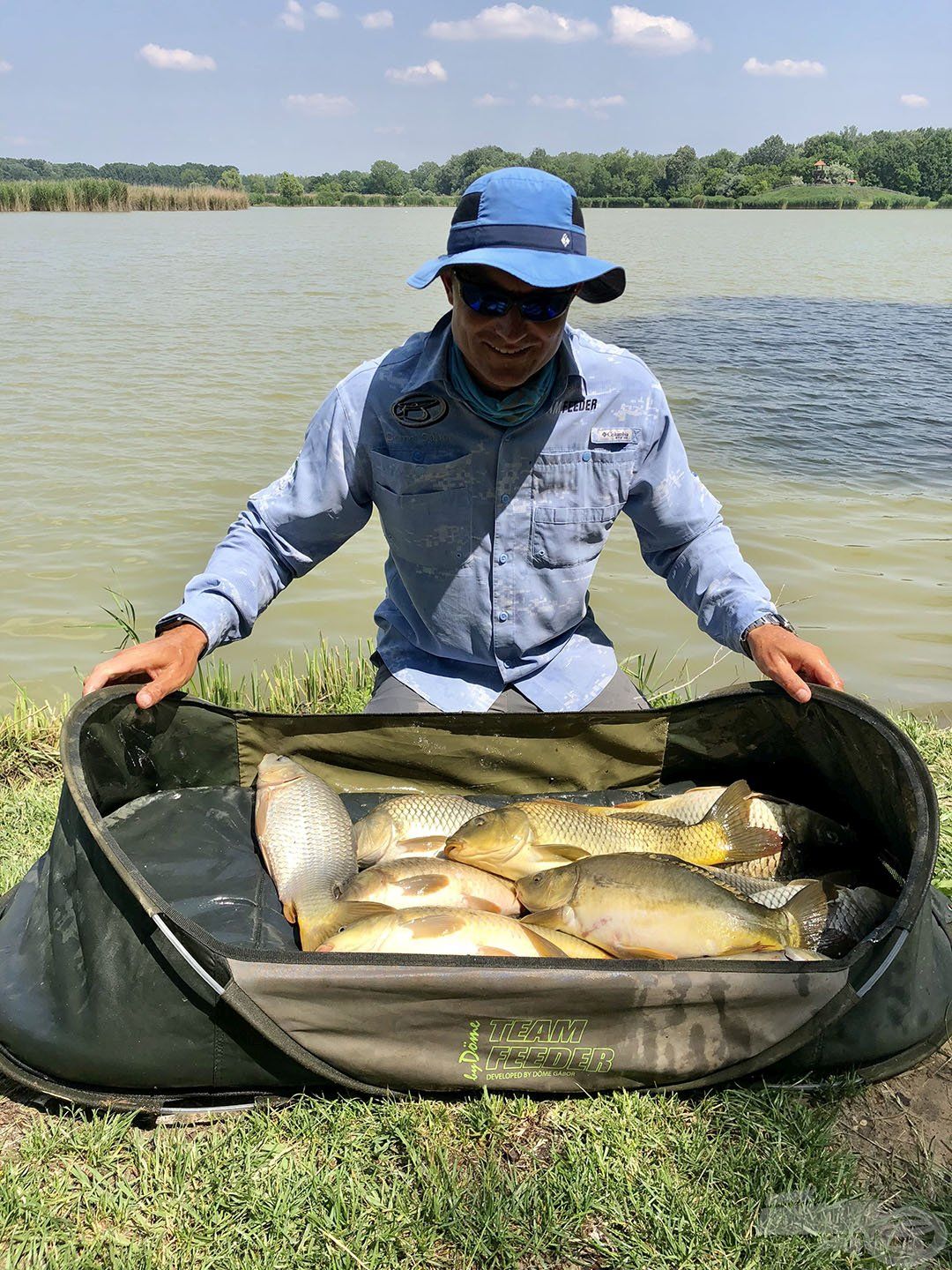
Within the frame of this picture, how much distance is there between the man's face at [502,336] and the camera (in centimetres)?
264

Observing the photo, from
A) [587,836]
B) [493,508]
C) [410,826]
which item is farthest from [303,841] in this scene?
[493,508]

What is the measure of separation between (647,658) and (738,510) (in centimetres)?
341

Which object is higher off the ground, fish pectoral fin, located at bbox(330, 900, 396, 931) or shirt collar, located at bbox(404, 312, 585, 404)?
shirt collar, located at bbox(404, 312, 585, 404)

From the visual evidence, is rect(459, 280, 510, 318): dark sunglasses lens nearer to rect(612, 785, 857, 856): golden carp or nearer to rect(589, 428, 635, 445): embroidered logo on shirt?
rect(589, 428, 635, 445): embroidered logo on shirt

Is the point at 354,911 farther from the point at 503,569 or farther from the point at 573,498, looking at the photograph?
the point at 573,498

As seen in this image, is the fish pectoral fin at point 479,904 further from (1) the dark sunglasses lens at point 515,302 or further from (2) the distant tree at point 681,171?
(2) the distant tree at point 681,171

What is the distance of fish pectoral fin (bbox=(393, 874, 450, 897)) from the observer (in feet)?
8.16

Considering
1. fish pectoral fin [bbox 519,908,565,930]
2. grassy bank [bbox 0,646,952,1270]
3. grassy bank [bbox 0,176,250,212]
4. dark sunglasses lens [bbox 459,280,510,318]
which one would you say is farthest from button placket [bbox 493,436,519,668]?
grassy bank [bbox 0,176,250,212]

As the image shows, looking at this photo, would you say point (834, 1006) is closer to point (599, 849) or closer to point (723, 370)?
point (599, 849)

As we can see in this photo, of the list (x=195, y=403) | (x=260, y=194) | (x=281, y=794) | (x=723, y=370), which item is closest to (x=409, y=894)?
(x=281, y=794)

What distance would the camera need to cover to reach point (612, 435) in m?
3.10

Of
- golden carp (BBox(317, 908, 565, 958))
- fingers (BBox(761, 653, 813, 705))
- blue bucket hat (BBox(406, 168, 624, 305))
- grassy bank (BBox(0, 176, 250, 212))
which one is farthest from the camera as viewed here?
grassy bank (BBox(0, 176, 250, 212))

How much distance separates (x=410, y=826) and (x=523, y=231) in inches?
64.6

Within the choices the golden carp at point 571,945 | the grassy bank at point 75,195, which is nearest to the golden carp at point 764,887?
the golden carp at point 571,945
